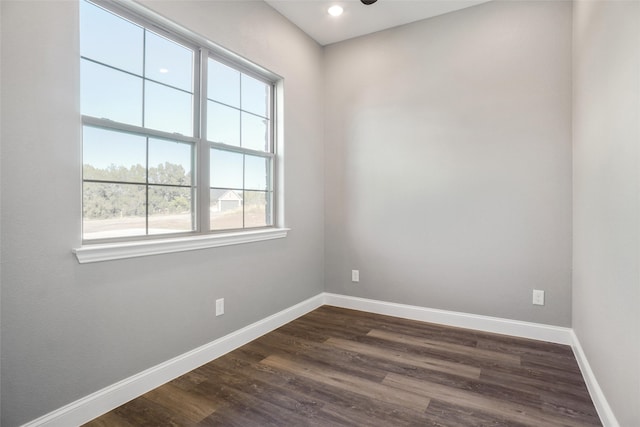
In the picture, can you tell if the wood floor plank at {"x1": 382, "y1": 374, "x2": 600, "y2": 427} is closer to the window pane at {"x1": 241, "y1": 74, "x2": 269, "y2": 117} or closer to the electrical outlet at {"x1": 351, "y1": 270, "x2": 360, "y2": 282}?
the electrical outlet at {"x1": 351, "y1": 270, "x2": 360, "y2": 282}

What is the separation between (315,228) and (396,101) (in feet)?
5.04

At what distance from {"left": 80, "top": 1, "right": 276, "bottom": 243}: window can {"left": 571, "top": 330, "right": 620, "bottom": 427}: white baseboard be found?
2493mm

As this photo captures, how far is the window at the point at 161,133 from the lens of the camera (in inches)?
71.5

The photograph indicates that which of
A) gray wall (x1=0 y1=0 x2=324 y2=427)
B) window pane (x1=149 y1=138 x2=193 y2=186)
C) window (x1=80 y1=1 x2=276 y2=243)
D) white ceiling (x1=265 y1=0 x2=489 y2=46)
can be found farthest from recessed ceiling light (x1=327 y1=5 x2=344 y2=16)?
window pane (x1=149 y1=138 x2=193 y2=186)

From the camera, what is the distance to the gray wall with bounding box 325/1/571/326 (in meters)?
2.65

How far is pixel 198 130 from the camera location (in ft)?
7.80

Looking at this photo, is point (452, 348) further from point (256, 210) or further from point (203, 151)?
point (203, 151)

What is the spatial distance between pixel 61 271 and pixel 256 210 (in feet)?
5.07

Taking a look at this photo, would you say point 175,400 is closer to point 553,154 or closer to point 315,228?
point 315,228

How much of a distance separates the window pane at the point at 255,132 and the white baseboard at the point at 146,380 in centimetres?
153

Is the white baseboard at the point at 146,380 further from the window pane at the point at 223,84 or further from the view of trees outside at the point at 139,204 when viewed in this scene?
the window pane at the point at 223,84

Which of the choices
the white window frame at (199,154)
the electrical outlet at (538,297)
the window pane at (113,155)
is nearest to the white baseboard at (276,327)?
the electrical outlet at (538,297)

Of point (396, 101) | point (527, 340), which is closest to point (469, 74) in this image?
point (396, 101)

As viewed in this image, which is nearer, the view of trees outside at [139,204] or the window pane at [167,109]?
the view of trees outside at [139,204]
